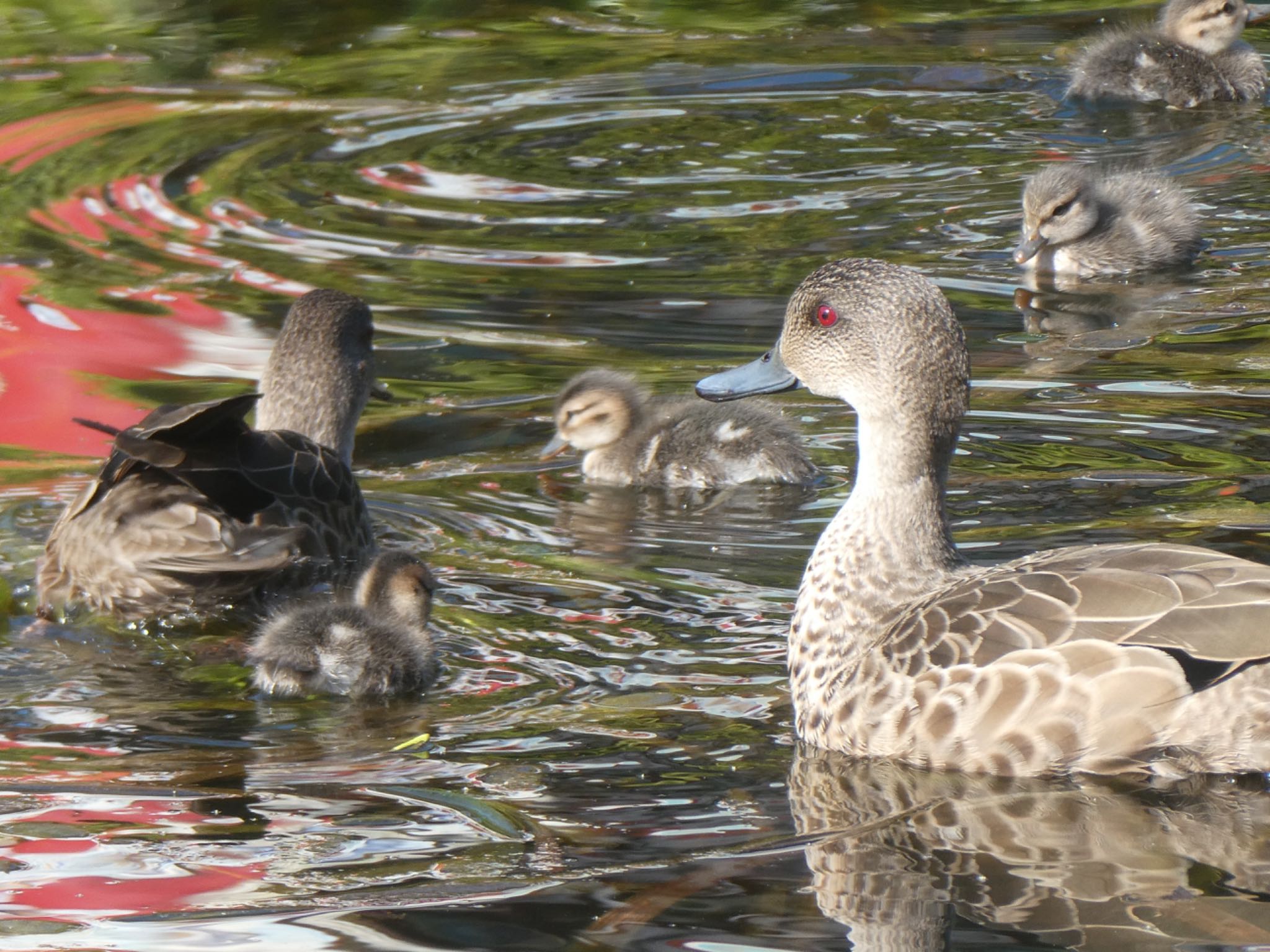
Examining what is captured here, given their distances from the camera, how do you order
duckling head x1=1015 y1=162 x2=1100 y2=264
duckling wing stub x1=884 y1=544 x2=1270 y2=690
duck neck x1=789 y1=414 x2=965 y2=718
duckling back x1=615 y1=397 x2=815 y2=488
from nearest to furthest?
duckling wing stub x1=884 y1=544 x2=1270 y2=690
duck neck x1=789 y1=414 x2=965 y2=718
duckling back x1=615 y1=397 x2=815 y2=488
duckling head x1=1015 y1=162 x2=1100 y2=264

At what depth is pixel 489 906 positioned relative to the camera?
11.0 ft

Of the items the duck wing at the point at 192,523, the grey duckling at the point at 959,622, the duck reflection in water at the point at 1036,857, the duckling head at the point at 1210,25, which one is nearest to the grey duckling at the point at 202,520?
the duck wing at the point at 192,523

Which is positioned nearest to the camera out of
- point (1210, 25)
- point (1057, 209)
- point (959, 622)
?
point (959, 622)

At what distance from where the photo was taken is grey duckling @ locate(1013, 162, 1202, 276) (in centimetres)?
795

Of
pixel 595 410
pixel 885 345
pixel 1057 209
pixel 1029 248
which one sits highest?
pixel 1057 209

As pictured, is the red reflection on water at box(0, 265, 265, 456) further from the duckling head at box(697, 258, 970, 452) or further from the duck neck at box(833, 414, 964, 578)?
the duck neck at box(833, 414, 964, 578)

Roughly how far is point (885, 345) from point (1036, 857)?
50.9 inches

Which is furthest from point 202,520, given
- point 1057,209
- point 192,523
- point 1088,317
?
point 1057,209

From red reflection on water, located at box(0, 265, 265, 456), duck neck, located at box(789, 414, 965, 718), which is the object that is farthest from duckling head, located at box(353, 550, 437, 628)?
red reflection on water, located at box(0, 265, 265, 456)

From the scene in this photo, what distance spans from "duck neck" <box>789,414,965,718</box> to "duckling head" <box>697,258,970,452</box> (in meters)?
0.03

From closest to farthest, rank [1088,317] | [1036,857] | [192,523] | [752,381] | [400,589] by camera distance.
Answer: [1036,857] < [400,589] < [752,381] < [192,523] < [1088,317]

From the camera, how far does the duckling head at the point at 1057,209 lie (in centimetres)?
791

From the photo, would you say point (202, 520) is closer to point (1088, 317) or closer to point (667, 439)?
point (667, 439)

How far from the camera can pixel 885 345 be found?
172 inches
